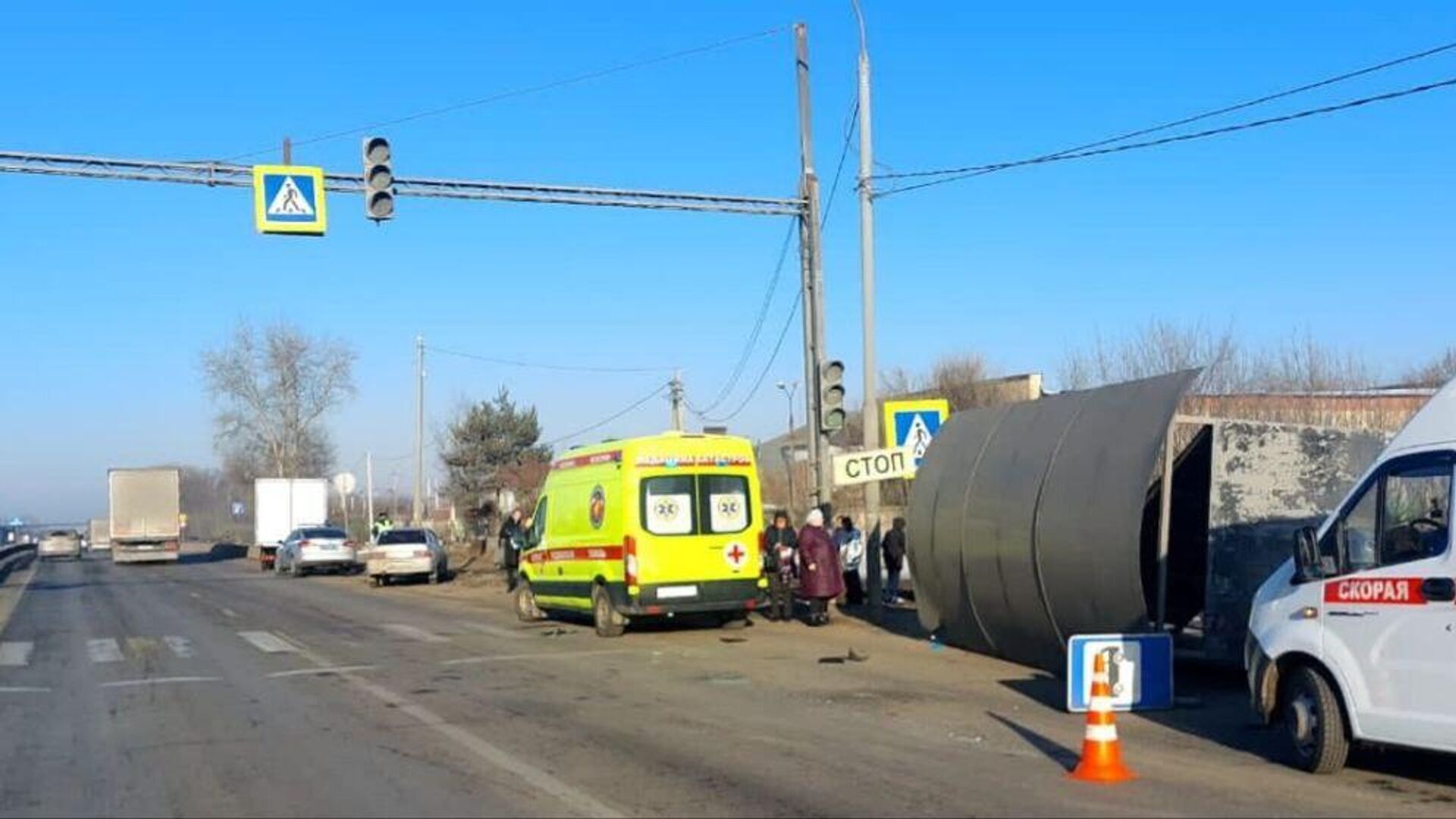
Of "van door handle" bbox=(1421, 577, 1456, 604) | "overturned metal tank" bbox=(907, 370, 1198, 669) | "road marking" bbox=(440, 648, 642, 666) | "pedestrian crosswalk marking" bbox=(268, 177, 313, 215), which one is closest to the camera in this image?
"van door handle" bbox=(1421, 577, 1456, 604)

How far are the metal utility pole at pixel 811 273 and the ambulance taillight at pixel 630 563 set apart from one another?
422 cm

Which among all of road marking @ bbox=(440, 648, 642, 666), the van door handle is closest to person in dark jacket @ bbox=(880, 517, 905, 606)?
road marking @ bbox=(440, 648, 642, 666)

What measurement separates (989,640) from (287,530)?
43753mm

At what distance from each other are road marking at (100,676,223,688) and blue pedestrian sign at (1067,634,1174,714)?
9.02 m

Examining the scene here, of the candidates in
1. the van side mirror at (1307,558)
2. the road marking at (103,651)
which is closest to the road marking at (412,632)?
the road marking at (103,651)

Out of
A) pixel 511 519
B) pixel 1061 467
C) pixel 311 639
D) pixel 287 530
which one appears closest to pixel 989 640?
pixel 1061 467

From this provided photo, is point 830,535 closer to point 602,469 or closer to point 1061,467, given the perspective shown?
point 602,469

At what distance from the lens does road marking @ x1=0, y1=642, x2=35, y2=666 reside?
1794cm

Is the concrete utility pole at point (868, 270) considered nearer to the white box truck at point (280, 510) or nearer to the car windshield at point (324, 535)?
the car windshield at point (324, 535)

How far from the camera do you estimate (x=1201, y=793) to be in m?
8.42

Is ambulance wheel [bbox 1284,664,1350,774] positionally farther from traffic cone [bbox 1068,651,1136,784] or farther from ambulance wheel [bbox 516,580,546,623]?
ambulance wheel [bbox 516,580,546,623]

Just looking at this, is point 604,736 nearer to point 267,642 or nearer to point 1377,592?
point 1377,592

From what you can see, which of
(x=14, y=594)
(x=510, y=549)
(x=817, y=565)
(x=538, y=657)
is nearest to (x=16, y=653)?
(x=538, y=657)

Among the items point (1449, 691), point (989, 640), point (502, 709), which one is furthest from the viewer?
point (989, 640)
